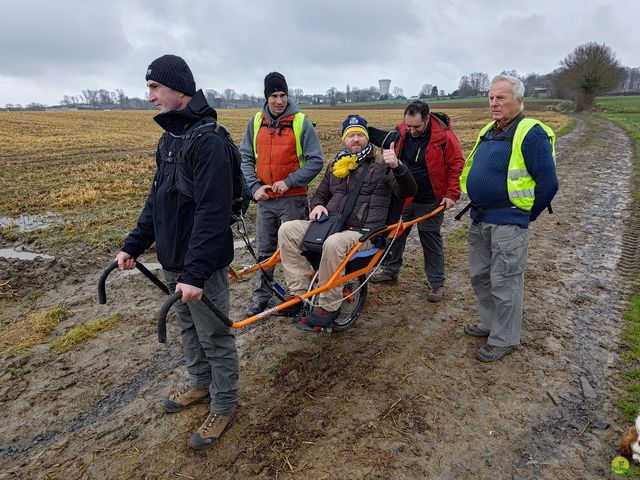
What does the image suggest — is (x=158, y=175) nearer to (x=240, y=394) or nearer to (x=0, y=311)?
(x=240, y=394)

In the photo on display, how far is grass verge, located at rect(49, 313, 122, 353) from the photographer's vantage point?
436 cm

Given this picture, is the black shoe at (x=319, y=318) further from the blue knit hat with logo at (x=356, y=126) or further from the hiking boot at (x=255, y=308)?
the blue knit hat with logo at (x=356, y=126)

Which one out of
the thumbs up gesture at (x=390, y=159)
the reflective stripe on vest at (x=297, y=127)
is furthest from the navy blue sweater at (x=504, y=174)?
the reflective stripe on vest at (x=297, y=127)

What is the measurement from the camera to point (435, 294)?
5277 millimetres

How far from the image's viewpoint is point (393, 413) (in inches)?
→ 134

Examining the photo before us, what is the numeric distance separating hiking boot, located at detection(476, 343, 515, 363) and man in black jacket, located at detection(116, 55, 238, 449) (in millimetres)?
2294

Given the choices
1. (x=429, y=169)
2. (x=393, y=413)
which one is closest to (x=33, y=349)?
(x=393, y=413)

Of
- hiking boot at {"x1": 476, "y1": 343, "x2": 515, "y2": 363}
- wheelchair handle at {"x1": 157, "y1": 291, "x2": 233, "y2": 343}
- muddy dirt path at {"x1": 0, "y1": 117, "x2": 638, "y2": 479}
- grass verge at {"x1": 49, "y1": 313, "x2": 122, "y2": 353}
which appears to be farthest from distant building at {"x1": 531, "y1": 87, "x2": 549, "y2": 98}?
wheelchair handle at {"x1": 157, "y1": 291, "x2": 233, "y2": 343}

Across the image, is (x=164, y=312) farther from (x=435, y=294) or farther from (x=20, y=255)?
(x=20, y=255)

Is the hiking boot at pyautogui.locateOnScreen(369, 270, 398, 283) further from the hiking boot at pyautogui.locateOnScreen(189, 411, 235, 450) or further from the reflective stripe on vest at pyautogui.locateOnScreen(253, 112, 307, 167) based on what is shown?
the hiking boot at pyautogui.locateOnScreen(189, 411, 235, 450)

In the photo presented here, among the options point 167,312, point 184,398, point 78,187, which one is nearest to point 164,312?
point 167,312

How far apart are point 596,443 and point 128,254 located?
3.64m

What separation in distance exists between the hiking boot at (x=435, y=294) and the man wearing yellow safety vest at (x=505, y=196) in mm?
863

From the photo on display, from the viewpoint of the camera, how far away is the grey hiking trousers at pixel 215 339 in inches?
122
